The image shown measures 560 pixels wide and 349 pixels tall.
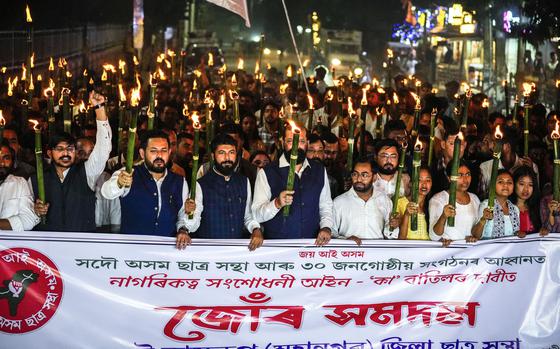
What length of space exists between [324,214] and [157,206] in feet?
3.96

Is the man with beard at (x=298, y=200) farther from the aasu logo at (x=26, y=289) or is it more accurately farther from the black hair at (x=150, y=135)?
the aasu logo at (x=26, y=289)

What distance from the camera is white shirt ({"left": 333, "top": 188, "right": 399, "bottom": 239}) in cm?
680

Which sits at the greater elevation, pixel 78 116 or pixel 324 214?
pixel 78 116

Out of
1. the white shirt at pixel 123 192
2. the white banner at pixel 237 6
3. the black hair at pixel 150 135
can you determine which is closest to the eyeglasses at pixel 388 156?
the white banner at pixel 237 6

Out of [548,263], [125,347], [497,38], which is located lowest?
[125,347]

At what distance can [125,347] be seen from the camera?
19.4 ft

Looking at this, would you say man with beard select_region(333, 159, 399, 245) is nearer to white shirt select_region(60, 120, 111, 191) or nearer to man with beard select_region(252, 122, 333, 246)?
man with beard select_region(252, 122, 333, 246)

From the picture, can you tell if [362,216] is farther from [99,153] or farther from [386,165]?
[99,153]

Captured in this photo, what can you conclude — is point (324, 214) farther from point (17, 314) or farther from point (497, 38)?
point (497, 38)

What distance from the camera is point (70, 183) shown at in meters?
6.44

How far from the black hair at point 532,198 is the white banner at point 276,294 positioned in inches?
33.8

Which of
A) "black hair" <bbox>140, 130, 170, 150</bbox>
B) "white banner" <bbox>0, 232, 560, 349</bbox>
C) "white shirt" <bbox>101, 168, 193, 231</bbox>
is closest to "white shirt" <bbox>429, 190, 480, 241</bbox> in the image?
"white banner" <bbox>0, 232, 560, 349</bbox>

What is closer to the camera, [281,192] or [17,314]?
[17,314]

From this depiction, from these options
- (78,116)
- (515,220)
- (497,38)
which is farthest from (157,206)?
(497,38)
